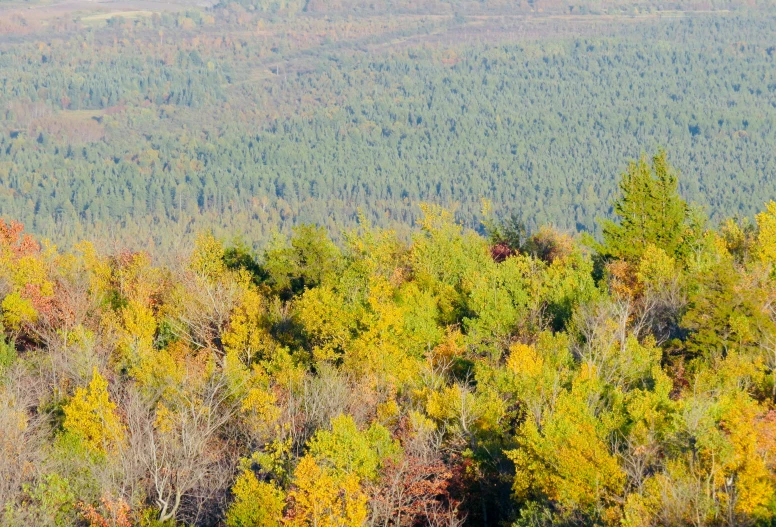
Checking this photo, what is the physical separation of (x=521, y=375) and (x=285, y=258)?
23.1m

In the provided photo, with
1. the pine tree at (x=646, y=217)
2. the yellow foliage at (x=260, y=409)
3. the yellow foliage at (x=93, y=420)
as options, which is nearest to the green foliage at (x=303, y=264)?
the pine tree at (x=646, y=217)

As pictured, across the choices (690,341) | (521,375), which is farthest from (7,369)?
(690,341)

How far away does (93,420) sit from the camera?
38031 mm

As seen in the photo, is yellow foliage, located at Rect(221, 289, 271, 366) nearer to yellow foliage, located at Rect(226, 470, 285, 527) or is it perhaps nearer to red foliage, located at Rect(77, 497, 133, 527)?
red foliage, located at Rect(77, 497, 133, 527)

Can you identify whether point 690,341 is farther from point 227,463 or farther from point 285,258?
point 285,258

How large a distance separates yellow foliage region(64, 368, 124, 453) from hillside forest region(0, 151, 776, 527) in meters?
0.11

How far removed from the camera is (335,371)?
41.5 m

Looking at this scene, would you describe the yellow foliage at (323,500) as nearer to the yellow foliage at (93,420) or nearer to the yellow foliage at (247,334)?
the yellow foliage at (93,420)

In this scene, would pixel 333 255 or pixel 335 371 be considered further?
pixel 333 255

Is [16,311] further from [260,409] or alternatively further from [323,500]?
[323,500]

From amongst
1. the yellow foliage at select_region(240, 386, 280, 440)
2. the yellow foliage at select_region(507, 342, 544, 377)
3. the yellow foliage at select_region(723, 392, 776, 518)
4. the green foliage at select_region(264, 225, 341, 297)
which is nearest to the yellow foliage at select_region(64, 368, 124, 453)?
the yellow foliage at select_region(240, 386, 280, 440)

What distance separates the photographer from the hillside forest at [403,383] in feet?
100.0

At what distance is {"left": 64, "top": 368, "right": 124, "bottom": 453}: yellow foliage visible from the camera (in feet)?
Answer: 122

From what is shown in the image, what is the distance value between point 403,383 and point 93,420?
1228cm
